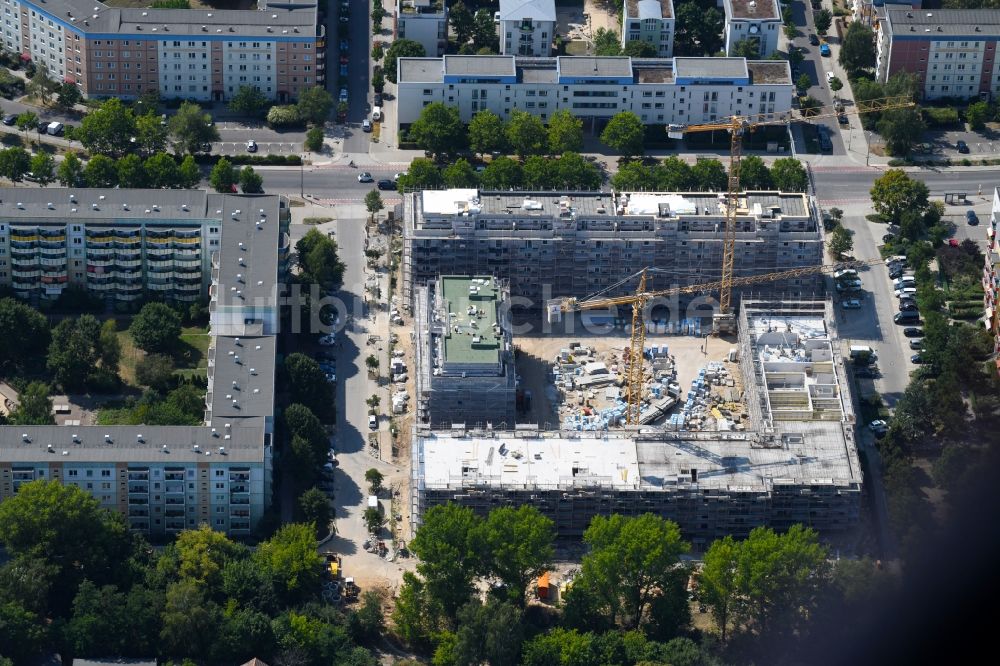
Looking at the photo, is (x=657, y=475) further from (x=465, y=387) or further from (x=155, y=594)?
(x=155, y=594)

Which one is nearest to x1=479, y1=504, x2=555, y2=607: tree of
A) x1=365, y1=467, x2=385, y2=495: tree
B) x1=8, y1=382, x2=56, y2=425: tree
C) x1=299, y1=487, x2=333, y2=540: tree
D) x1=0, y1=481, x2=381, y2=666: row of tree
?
x1=0, y1=481, x2=381, y2=666: row of tree

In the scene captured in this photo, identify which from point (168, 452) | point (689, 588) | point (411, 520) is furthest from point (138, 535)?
point (689, 588)

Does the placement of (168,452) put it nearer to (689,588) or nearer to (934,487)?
(689,588)

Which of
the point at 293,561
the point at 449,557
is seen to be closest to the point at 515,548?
the point at 449,557

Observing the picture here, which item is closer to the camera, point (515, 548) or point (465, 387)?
point (515, 548)

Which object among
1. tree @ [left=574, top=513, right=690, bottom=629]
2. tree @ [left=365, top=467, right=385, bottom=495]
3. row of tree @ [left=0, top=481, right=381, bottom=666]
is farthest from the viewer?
tree @ [left=365, top=467, right=385, bottom=495]

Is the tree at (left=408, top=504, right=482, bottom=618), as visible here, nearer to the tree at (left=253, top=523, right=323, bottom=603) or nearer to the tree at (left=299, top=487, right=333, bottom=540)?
the tree at (left=253, top=523, right=323, bottom=603)
